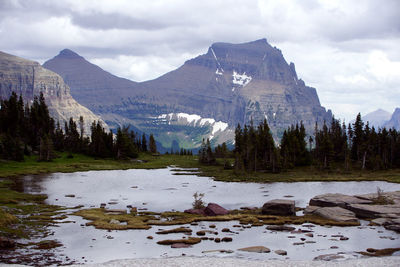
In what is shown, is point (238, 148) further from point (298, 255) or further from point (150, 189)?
point (298, 255)

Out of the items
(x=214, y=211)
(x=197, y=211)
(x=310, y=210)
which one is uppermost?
(x=310, y=210)

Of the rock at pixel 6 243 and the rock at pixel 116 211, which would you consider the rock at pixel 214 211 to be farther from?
the rock at pixel 6 243

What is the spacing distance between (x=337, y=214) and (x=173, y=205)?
88.1 ft

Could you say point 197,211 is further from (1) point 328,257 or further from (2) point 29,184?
(2) point 29,184

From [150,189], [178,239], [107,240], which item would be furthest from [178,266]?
[150,189]

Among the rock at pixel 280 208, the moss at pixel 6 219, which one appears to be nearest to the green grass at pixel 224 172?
the rock at pixel 280 208

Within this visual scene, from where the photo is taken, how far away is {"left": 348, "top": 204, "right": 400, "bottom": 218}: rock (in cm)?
5641

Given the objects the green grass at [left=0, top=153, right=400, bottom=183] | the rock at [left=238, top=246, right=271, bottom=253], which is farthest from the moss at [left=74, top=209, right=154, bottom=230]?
the green grass at [left=0, top=153, right=400, bottom=183]

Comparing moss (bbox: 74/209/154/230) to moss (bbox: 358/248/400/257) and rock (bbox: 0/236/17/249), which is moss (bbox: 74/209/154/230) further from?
moss (bbox: 358/248/400/257)

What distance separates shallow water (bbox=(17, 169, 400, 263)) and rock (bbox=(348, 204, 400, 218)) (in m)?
5.20

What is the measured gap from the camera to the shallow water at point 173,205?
4131cm

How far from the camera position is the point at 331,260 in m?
37.0

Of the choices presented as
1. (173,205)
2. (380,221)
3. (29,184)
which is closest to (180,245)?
(380,221)

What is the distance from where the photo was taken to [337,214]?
2245 inches
